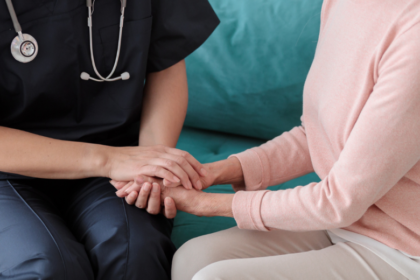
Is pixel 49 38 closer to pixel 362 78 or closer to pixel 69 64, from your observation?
pixel 69 64

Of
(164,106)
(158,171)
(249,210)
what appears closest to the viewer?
(249,210)

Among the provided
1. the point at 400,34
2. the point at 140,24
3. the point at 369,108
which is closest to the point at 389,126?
the point at 369,108

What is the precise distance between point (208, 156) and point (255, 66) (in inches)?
12.8

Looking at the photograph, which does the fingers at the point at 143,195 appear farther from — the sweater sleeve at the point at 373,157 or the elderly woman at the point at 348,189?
the sweater sleeve at the point at 373,157

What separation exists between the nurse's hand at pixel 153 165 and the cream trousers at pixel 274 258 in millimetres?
143

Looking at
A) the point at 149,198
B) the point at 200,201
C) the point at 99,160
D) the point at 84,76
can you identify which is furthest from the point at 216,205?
the point at 84,76

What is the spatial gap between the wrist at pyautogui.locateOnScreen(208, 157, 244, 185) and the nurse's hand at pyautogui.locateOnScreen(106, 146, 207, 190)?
34mm

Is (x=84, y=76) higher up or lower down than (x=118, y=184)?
higher up

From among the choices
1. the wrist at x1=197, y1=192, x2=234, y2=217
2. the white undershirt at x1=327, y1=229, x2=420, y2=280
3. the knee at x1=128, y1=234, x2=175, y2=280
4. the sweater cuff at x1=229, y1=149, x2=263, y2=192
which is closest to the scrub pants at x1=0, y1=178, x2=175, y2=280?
the knee at x1=128, y1=234, x2=175, y2=280

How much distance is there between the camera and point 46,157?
882mm

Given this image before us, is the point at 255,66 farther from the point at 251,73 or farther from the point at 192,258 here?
the point at 192,258

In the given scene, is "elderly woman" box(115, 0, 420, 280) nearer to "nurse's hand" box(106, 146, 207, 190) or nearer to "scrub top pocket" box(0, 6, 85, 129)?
"nurse's hand" box(106, 146, 207, 190)

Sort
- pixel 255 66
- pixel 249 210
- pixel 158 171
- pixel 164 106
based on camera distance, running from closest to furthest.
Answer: pixel 249 210, pixel 158 171, pixel 164 106, pixel 255 66

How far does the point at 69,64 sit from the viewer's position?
0.91 m
